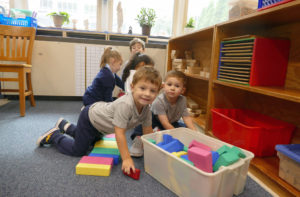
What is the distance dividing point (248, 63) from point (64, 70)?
2113mm

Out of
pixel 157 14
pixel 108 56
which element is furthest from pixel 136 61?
pixel 157 14

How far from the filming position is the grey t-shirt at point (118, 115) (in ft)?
3.44

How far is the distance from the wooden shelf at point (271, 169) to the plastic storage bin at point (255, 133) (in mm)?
38

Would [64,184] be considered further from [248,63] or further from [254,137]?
[248,63]

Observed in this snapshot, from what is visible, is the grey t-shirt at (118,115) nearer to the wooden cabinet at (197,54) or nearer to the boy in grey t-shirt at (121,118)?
the boy in grey t-shirt at (121,118)

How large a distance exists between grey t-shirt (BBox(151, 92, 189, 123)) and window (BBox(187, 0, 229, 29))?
5.01ft

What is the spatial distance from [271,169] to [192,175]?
52 cm

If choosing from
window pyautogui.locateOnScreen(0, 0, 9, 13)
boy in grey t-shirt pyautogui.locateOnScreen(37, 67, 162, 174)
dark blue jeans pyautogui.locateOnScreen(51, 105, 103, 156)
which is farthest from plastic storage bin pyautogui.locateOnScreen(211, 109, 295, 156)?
window pyautogui.locateOnScreen(0, 0, 9, 13)

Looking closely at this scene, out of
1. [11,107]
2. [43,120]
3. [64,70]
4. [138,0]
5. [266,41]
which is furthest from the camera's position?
[138,0]

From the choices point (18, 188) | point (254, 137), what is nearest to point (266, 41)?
point (254, 137)

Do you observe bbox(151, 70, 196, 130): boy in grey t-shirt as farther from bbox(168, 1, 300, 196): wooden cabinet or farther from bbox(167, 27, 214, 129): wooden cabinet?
bbox(167, 27, 214, 129): wooden cabinet

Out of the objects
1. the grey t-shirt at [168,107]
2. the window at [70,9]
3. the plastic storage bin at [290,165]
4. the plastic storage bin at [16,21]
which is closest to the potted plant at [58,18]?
the window at [70,9]

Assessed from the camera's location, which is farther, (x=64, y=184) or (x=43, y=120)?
(x=43, y=120)

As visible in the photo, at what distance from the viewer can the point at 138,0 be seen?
12.2 feet
